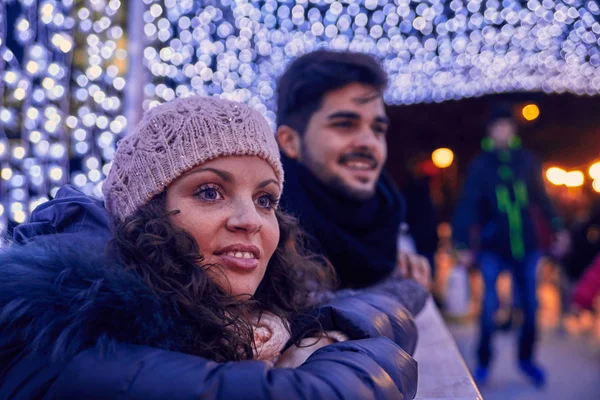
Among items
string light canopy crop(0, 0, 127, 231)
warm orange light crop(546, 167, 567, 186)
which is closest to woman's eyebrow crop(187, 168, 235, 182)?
string light canopy crop(0, 0, 127, 231)

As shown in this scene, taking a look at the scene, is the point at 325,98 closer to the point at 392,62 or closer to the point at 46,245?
the point at 46,245

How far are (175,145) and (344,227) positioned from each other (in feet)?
3.60

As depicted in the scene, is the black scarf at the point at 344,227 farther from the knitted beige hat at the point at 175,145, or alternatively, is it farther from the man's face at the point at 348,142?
the knitted beige hat at the point at 175,145

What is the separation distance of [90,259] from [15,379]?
25cm

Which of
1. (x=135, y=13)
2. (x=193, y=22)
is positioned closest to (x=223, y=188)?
(x=135, y=13)

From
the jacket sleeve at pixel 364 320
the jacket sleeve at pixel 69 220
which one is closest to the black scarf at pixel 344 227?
the jacket sleeve at pixel 364 320

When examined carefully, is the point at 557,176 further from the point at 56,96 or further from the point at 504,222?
the point at 56,96

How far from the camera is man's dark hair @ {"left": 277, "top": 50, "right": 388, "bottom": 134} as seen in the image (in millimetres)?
2238

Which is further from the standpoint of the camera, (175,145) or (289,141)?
(289,141)

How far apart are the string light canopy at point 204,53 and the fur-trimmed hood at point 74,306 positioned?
1.17 metres

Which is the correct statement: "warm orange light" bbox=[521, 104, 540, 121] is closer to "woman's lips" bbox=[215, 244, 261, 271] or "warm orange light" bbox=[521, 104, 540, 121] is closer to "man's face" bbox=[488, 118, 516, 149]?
"man's face" bbox=[488, 118, 516, 149]

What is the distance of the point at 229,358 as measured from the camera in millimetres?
1124

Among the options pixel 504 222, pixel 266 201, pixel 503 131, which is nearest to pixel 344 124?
pixel 266 201

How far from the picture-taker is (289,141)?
2404mm
